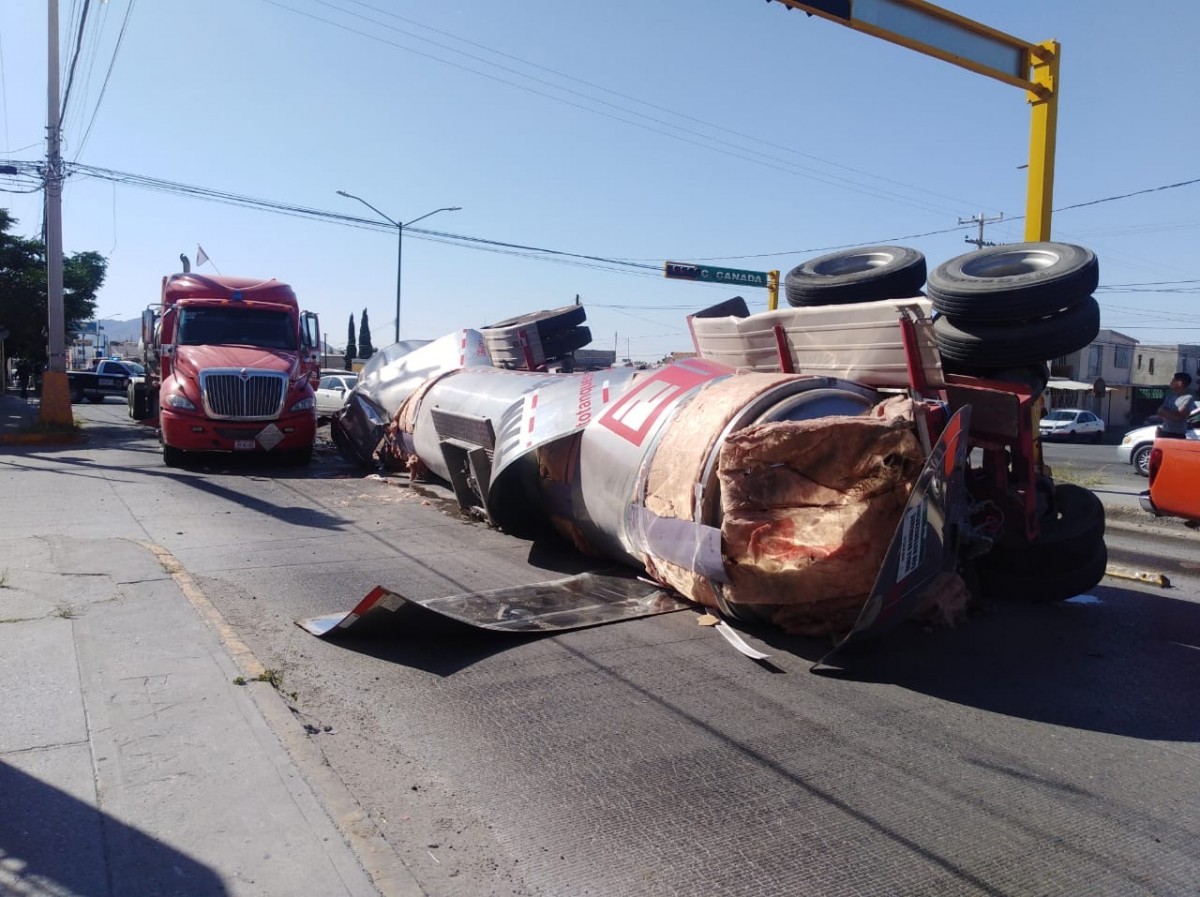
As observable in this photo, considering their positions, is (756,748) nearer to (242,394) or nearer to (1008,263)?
(1008,263)

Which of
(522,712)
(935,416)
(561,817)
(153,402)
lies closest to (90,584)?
(522,712)

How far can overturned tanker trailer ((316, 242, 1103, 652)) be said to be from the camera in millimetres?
5633

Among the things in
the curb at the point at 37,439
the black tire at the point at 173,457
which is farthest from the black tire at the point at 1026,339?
the curb at the point at 37,439

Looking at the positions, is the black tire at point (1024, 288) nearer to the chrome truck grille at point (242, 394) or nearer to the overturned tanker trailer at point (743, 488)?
the overturned tanker trailer at point (743, 488)

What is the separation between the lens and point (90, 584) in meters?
7.01

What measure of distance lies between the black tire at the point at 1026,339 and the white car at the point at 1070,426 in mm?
40596

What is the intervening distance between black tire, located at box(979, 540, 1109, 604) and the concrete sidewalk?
5450mm

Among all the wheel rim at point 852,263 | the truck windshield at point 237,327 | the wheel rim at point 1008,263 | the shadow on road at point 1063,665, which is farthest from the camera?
the truck windshield at point 237,327

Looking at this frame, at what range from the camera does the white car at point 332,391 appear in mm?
27828

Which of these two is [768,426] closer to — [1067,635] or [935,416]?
[935,416]

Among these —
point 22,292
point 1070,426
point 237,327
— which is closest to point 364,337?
point 22,292

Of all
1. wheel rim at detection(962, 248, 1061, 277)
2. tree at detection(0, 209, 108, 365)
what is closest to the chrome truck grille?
wheel rim at detection(962, 248, 1061, 277)

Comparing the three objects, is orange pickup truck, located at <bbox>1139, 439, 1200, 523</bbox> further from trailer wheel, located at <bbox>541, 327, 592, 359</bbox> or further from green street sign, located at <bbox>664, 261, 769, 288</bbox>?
green street sign, located at <bbox>664, 261, 769, 288</bbox>

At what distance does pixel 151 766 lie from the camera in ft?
13.3
